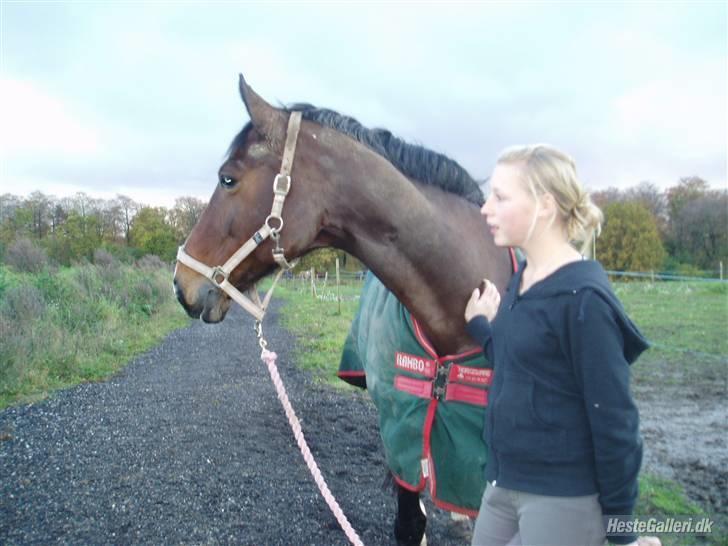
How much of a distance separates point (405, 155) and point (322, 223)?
54 centimetres

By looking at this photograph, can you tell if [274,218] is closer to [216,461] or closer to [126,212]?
[216,461]

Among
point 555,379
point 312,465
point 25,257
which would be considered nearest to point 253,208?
point 312,465

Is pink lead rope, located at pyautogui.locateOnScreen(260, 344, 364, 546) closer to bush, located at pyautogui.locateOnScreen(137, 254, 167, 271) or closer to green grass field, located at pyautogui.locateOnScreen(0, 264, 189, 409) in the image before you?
green grass field, located at pyautogui.locateOnScreen(0, 264, 189, 409)

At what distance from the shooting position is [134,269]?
16.7 meters

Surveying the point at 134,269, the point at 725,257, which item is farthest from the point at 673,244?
the point at 134,269

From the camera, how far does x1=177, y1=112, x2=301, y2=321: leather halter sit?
2.15 metres

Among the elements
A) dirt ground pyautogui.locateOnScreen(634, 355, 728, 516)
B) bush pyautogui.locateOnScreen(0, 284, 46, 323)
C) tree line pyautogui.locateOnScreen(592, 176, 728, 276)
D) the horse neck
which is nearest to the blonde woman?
the horse neck

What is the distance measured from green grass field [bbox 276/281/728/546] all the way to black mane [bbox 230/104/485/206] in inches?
108

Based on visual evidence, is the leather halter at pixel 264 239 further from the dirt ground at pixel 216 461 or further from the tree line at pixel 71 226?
the tree line at pixel 71 226

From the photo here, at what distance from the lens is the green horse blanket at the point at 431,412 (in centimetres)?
228

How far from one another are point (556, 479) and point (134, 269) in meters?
17.3

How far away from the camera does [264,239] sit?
219cm

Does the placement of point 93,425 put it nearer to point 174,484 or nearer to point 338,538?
point 174,484

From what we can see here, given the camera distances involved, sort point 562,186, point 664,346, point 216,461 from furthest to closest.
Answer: point 664,346 → point 216,461 → point 562,186
